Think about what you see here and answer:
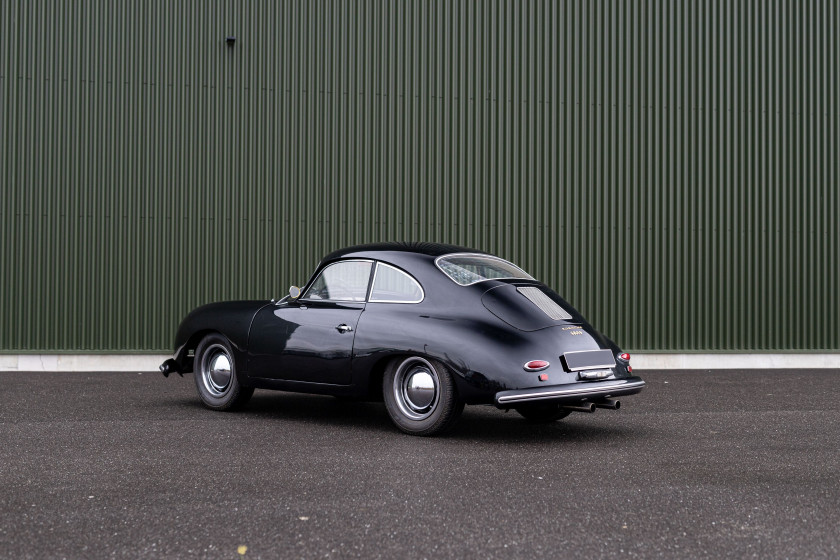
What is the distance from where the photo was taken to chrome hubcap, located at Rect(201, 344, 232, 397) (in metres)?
7.95

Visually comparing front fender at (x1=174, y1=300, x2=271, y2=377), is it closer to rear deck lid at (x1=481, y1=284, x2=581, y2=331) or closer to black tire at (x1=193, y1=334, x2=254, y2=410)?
black tire at (x1=193, y1=334, x2=254, y2=410)

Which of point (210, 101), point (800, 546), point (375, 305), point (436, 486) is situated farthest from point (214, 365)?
point (210, 101)

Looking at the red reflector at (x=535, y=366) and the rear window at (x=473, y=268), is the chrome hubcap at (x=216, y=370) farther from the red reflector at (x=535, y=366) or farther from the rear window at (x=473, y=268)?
the red reflector at (x=535, y=366)

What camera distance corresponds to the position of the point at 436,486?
484cm

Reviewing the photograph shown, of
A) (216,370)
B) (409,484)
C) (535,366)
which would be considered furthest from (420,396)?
(216,370)

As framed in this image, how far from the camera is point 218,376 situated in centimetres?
801

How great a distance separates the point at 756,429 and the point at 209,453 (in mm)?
4314

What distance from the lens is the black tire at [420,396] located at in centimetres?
643

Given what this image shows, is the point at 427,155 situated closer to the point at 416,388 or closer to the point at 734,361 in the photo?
the point at 734,361

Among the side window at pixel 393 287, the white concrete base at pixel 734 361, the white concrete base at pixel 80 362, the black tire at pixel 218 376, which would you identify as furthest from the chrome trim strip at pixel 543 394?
the white concrete base at pixel 80 362

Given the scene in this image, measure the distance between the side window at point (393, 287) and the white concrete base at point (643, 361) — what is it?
6602mm

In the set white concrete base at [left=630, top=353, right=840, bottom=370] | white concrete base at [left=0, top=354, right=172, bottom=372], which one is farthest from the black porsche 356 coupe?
white concrete base at [left=630, top=353, right=840, bottom=370]

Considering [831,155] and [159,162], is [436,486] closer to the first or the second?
[159,162]

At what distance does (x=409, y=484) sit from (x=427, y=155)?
9425 mm
